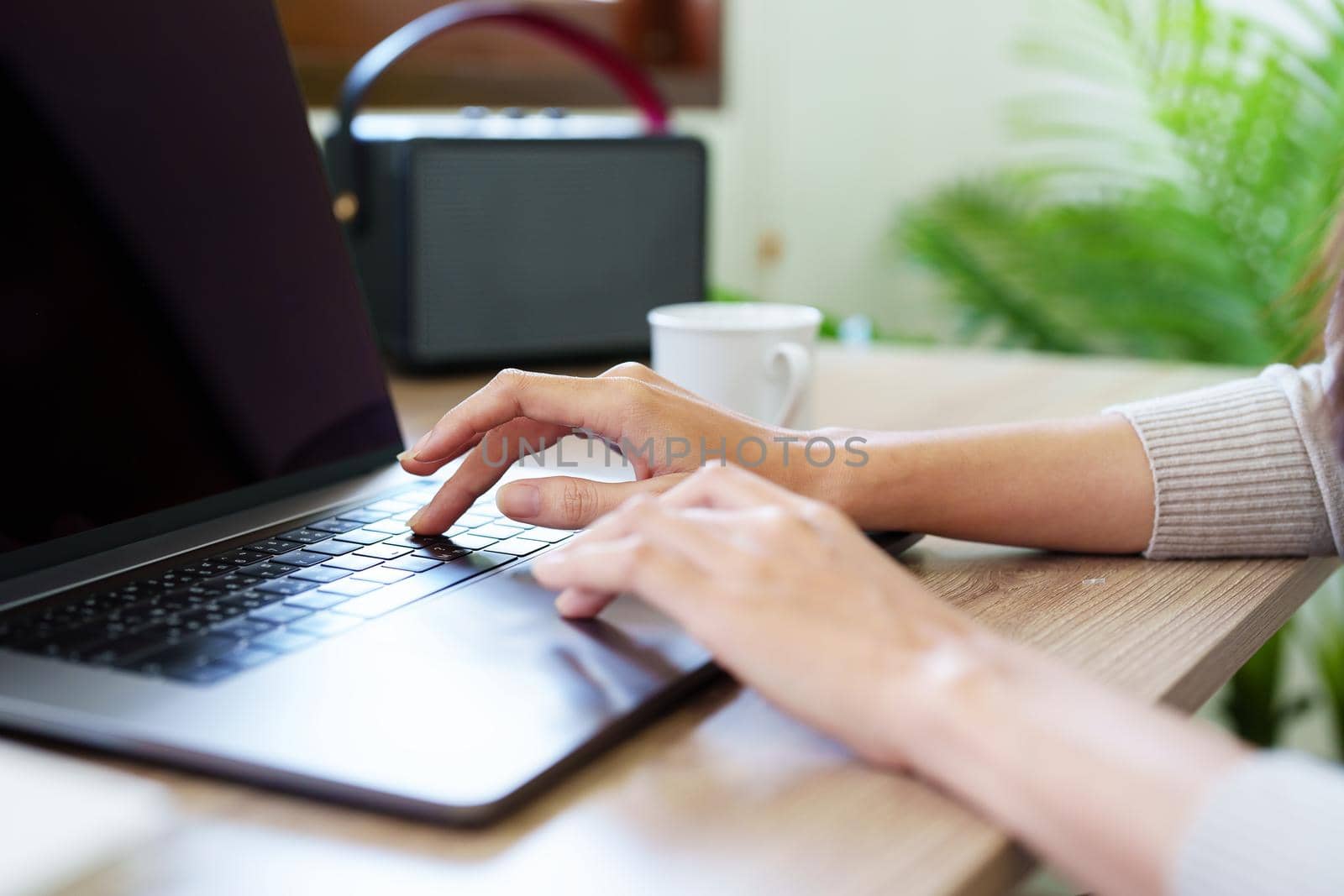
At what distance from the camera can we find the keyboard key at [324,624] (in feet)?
1.47

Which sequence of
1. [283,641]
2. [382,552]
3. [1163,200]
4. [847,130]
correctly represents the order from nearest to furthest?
[283,641]
[382,552]
[1163,200]
[847,130]

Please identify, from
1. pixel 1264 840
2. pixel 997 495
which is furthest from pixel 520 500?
pixel 1264 840

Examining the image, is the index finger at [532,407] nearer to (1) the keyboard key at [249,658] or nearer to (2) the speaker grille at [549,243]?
(1) the keyboard key at [249,658]

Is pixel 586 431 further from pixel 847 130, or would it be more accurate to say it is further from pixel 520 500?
pixel 847 130

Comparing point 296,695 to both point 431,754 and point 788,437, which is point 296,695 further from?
point 788,437

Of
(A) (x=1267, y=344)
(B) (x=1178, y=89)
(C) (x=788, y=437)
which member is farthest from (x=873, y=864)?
(B) (x=1178, y=89)

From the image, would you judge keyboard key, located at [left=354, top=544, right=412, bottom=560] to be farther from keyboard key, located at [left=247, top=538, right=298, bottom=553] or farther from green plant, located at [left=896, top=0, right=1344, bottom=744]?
green plant, located at [left=896, top=0, right=1344, bottom=744]

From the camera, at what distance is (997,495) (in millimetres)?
615

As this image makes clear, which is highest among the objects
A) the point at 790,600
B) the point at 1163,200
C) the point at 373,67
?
the point at 373,67

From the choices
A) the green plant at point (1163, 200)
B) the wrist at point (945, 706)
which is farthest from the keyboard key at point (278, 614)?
the green plant at point (1163, 200)

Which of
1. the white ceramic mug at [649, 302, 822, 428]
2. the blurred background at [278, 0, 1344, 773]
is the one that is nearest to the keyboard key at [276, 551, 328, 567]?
the white ceramic mug at [649, 302, 822, 428]

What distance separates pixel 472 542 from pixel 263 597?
11 cm

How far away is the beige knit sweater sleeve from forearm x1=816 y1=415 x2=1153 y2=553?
1 centimetres

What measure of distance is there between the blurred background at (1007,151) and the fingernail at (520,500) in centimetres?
96
